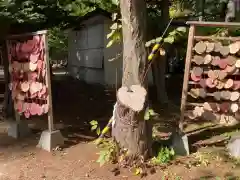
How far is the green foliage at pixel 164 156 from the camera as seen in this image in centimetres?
461

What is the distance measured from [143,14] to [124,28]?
0.33 m

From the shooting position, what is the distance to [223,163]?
15.1 feet

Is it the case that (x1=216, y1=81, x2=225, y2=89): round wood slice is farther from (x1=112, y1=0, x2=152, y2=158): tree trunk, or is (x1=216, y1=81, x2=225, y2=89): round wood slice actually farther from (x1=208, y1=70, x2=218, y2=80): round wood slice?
(x1=112, y1=0, x2=152, y2=158): tree trunk

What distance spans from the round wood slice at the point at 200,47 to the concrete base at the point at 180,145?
1.28m

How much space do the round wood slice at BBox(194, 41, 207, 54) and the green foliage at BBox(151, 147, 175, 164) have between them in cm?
151

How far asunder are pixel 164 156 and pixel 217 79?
4.67 ft

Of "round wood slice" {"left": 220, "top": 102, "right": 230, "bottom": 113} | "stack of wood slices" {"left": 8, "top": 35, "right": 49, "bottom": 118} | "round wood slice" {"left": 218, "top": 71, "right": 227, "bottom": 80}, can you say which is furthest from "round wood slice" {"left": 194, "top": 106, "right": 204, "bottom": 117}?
"stack of wood slices" {"left": 8, "top": 35, "right": 49, "bottom": 118}

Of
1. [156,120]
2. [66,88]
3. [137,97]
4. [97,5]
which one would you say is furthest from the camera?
[66,88]

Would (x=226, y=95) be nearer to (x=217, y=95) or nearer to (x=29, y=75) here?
(x=217, y=95)

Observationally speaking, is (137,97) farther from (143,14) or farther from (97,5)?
(97,5)

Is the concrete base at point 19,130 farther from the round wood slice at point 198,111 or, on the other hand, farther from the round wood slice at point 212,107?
the round wood slice at point 212,107

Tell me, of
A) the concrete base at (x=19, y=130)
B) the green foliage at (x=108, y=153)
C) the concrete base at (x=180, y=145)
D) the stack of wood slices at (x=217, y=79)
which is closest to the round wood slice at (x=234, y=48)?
the stack of wood slices at (x=217, y=79)

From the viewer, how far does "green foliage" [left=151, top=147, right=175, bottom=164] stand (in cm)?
461

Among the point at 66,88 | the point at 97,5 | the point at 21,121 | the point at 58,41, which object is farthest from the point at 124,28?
the point at 58,41
